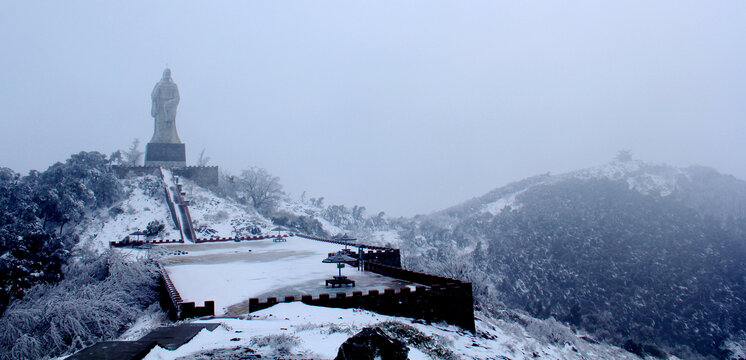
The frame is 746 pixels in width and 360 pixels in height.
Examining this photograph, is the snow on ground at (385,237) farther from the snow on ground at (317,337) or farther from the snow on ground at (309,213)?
the snow on ground at (317,337)

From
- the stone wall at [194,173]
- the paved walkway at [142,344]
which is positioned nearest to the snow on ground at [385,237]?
the stone wall at [194,173]

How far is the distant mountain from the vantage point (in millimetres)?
35062

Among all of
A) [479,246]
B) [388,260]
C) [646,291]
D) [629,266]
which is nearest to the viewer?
[388,260]

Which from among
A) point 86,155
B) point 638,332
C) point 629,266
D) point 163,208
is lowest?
point 638,332

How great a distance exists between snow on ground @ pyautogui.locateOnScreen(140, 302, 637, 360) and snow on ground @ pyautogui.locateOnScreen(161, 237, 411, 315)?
2223mm

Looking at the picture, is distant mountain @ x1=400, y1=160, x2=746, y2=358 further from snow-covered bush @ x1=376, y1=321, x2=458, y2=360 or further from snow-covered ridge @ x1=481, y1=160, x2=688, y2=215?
snow-covered bush @ x1=376, y1=321, x2=458, y2=360

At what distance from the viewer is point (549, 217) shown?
55.6m

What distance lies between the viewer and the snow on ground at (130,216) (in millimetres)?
33531

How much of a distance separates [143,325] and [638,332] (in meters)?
33.9

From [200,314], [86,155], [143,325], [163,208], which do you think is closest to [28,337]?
[143,325]

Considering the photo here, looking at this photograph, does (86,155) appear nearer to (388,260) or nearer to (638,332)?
(388,260)

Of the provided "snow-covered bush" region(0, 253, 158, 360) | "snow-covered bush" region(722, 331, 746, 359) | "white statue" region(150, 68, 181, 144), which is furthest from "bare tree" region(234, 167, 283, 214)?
"snow-covered bush" region(722, 331, 746, 359)

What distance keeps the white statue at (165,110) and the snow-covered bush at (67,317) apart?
35.3 m

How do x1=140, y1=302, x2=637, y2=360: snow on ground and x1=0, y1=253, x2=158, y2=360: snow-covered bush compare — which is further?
x1=0, y1=253, x2=158, y2=360: snow-covered bush
